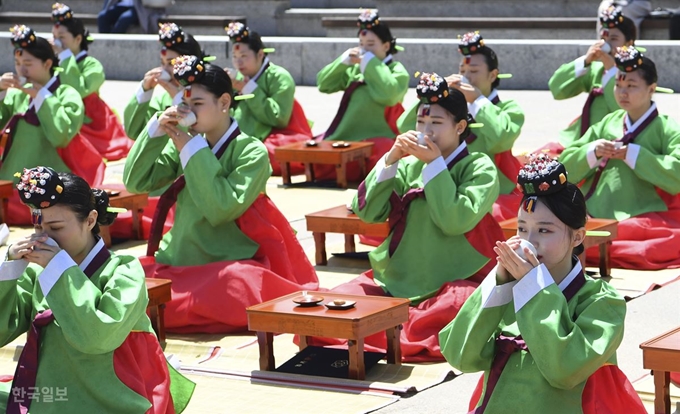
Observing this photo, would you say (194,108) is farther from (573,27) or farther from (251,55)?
(573,27)

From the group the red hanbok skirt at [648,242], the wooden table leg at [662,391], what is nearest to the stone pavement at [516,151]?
the red hanbok skirt at [648,242]

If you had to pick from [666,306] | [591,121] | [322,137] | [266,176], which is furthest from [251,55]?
[666,306]

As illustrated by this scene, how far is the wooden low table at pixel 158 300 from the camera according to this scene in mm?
6129

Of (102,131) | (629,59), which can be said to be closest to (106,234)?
(629,59)

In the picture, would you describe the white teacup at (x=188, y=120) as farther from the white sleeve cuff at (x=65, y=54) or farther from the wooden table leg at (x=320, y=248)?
the white sleeve cuff at (x=65, y=54)

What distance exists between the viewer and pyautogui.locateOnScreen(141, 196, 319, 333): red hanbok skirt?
253 inches

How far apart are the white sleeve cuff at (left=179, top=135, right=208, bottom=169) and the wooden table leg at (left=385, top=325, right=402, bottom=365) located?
128cm

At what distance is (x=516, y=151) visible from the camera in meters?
11.0

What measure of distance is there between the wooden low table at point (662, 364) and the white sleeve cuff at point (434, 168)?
1377 mm

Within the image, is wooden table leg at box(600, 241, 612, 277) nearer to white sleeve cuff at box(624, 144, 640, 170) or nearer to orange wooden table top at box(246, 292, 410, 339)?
white sleeve cuff at box(624, 144, 640, 170)

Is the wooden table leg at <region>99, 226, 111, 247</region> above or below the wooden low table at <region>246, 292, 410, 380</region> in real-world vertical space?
below

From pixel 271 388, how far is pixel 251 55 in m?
5.13

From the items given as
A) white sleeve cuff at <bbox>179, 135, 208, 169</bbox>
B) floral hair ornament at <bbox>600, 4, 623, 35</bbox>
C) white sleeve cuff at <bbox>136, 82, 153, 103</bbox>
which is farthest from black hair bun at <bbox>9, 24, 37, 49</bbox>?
floral hair ornament at <bbox>600, 4, 623, 35</bbox>

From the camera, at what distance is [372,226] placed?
758 cm
